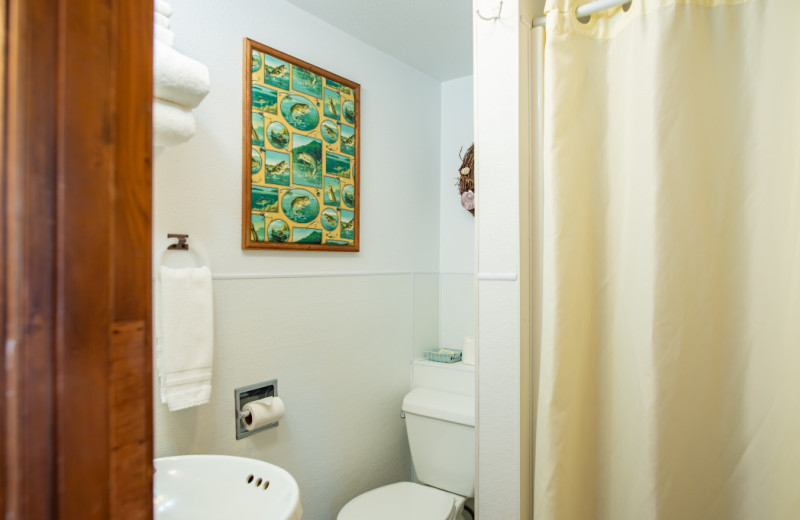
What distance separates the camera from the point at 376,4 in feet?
5.81

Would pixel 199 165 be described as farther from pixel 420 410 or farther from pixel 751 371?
pixel 751 371

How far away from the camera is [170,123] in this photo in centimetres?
116

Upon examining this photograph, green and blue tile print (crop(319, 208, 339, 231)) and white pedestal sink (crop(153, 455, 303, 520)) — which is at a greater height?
green and blue tile print (crop(319, 208, 339, 231))

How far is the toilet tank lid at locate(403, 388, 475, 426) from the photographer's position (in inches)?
74.9

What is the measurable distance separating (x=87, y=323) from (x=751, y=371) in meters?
1.30

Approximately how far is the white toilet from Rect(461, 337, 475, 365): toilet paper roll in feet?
0.64

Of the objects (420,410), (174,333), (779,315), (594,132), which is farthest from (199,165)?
(779,315)

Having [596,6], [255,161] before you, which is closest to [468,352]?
[255,161]

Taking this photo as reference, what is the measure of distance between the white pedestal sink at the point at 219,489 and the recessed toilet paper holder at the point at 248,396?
25cm

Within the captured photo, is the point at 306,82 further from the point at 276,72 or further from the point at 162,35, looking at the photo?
the point at 162,35

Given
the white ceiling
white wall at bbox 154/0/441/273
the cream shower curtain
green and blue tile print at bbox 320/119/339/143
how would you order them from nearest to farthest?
the cream shower curtain → white wall at bbox 154/0/441/273 → the white ceiling → green and blue tile print at bbox 320/119/339/143

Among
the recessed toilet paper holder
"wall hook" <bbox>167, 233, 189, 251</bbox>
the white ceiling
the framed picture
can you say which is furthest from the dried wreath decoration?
"wall hook" <bbox>167, 233, 189, 251</bbox>

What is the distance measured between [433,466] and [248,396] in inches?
34.8

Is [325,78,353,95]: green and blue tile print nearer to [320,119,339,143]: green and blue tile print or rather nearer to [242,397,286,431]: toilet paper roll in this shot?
[320,119,339,143]: green and blue tile print
